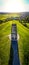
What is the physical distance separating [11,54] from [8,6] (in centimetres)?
44

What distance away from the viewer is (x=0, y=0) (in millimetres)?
1053

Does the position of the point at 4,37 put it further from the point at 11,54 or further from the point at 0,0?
the point at 0,0

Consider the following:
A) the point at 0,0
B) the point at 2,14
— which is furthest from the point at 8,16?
the point at 0,0

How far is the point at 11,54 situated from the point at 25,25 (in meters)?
0.29

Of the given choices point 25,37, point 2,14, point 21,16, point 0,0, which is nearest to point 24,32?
point 25,37

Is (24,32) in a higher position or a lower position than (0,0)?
lower

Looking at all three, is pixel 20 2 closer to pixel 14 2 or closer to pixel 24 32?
pixel 14 2

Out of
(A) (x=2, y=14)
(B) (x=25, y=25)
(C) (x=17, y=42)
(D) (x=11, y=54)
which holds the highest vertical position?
(A) (x=2, y=14)

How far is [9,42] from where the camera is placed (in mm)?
1010

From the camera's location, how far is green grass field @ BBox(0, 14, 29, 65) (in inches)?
38.6

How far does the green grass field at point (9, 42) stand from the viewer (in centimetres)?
98

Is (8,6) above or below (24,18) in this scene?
above

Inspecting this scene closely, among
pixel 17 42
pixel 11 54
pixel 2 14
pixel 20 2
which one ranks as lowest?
pixel 11 54

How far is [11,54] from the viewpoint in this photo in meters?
0.99
